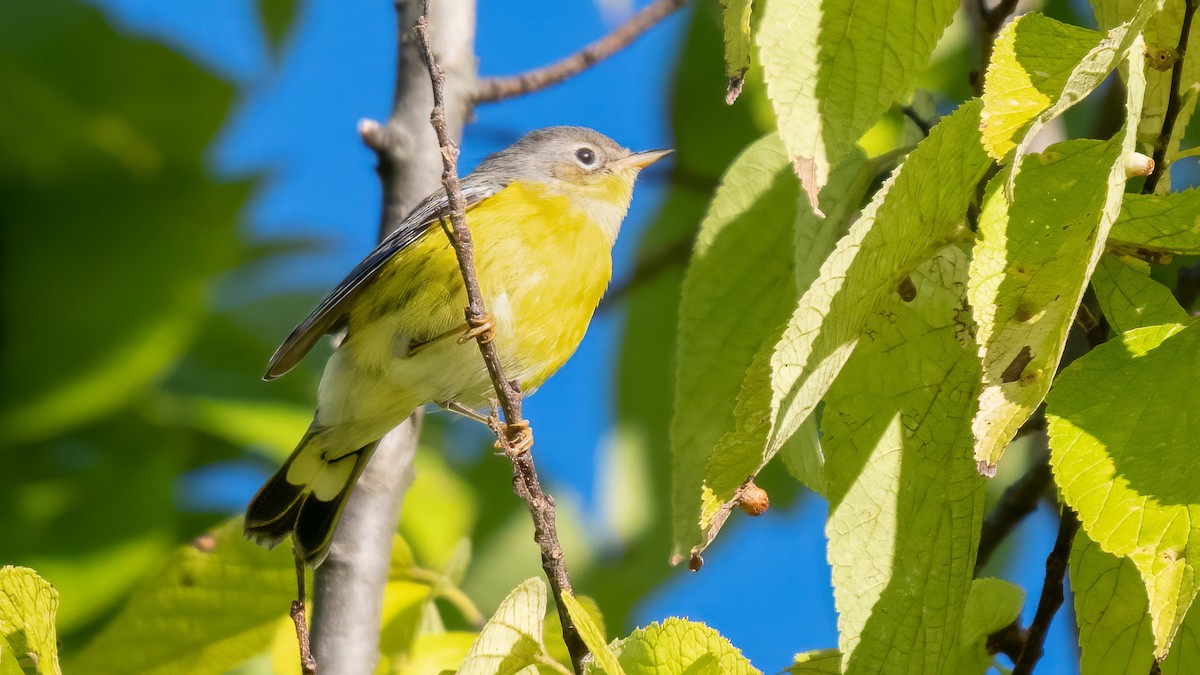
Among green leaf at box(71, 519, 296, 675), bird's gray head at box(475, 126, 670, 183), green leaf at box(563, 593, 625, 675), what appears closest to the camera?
green leaf at box(563, 593, 625, 675)

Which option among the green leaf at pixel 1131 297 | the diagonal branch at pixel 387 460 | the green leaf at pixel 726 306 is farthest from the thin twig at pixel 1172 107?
the diagonal branch at pixel 387 460

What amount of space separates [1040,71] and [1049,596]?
0.95 m

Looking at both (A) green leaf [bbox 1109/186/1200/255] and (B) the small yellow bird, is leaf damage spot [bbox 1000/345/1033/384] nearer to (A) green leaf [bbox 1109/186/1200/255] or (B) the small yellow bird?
(A) green leaf [bbox 1109/186/1200/255]

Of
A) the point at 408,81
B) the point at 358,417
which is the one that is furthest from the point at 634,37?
the point at 358,417

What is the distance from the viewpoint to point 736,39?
174 cm

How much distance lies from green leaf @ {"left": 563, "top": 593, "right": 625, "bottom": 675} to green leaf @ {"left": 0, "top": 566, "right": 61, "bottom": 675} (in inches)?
30.0

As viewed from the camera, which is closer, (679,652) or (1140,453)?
(1140,453)

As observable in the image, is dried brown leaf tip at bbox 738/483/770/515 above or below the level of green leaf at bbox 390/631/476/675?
below

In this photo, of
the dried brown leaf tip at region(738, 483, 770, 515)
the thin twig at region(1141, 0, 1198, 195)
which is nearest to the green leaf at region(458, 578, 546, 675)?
the dried brown leaf tip at region(738, 483, 770, 515)

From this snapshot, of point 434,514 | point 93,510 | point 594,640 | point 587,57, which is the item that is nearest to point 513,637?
point 594,640

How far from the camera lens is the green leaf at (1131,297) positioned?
1.80 meters

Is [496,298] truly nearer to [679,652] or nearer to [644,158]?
[644,158]

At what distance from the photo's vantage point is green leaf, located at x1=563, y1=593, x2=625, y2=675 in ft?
5.41

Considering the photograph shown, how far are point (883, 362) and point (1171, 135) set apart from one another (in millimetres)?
527
